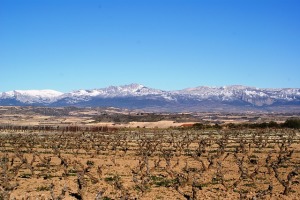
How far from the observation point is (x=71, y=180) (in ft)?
103

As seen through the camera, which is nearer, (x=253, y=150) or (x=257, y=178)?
(x=257, y=178)

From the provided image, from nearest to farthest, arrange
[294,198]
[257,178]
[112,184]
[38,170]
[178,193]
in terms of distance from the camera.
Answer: [294,198]
[178,193]
[112,184]
[257,178]
[38,170]

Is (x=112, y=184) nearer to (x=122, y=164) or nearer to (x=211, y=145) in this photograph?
(x=122, y=164)

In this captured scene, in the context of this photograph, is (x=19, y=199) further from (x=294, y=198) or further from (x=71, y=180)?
(x=294, y=198)

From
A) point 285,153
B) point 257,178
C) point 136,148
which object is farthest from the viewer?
point 136,148

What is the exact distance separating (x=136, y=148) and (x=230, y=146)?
508 inches

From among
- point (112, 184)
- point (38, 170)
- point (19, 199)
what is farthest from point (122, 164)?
point (19, 199)

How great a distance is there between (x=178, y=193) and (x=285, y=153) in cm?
2636

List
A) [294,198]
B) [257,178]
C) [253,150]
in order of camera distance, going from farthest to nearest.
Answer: [253,150] → [257,178] → [294,198]

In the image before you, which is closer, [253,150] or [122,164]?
[122,164]

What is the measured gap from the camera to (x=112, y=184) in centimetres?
2947

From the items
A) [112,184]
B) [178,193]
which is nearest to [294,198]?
[178,193]

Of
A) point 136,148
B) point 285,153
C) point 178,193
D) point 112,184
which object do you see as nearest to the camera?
point 178,193

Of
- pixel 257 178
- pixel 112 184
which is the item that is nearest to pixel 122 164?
pixel 112 184
